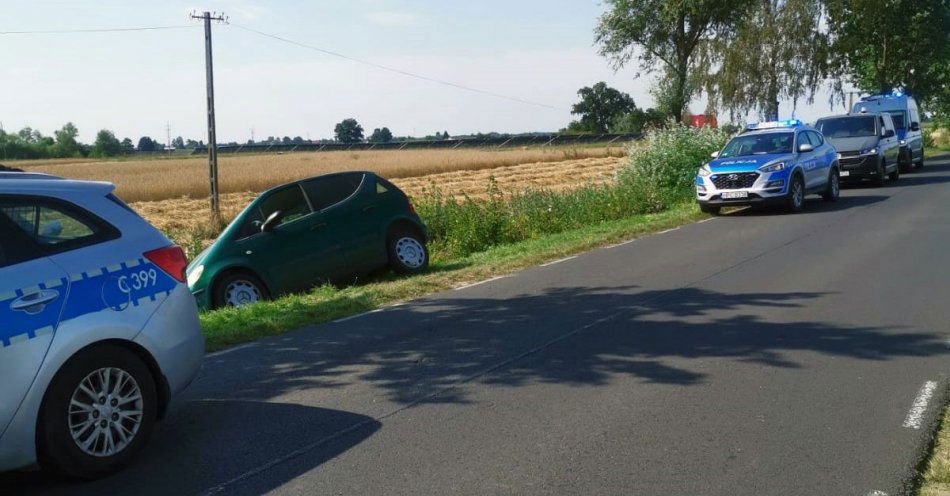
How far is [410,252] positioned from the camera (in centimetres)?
1429

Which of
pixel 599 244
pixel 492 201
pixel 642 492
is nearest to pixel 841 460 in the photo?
pixel 642 492

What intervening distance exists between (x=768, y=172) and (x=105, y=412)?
1671 centimetres

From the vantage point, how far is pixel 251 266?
13047 mm

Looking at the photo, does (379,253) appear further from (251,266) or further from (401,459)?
(401,459)

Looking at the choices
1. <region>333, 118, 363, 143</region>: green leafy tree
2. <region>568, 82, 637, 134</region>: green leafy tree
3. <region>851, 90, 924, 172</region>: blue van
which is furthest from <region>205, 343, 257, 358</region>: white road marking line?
<region>333, 118, 363, 143</region>: green leafy tree

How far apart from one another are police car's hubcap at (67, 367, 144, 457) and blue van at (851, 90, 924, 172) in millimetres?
32342

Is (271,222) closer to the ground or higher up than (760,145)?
closer to the ground

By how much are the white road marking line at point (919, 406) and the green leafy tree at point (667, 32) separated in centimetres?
3646

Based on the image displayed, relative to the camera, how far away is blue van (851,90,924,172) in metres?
33.9

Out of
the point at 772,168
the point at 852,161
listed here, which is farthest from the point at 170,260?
the point at 852,161

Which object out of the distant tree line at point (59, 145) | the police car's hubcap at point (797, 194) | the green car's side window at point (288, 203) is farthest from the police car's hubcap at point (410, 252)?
the distant tree line at point (59, 145)

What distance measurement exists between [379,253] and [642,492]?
30.7 feet

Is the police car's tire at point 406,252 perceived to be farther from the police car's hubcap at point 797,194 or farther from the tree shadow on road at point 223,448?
the police car's hubcap at point 797,194

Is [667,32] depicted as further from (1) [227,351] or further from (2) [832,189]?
(1) [227,351]
